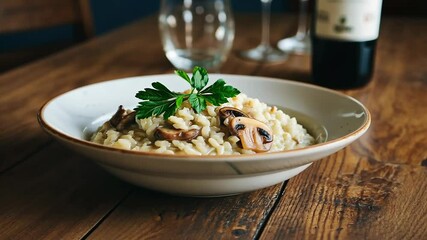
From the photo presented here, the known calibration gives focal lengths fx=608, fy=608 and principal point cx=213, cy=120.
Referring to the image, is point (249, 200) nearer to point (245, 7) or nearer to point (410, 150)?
point (410, 150)

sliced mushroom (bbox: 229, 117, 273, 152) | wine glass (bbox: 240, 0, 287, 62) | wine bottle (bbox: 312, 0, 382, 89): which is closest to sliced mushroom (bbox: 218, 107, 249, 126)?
sliced mushroom (bbox: 229, 117, 273, 152)

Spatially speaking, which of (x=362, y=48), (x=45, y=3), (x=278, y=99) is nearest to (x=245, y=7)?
(x=45, y=3)

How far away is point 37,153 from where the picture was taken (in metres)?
0.88

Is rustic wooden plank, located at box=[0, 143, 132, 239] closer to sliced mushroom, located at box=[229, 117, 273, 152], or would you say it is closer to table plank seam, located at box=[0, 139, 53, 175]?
table plank seam, located at box=[0, 139, 53, 175]

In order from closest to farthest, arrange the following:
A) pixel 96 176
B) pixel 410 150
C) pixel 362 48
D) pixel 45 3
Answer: pixel 96 176 → pixel 410 150 → pixel 362 48 → pixel 45 3

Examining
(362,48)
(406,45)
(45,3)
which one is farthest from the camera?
(45,3)

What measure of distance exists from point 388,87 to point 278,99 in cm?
42

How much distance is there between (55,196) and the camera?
2.40 feet

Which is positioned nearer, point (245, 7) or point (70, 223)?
point (70, 223)

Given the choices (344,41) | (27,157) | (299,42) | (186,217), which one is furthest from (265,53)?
(186,217)

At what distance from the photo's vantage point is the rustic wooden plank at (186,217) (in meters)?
0.64

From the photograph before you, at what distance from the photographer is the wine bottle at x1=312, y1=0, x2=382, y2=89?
3.81 feet

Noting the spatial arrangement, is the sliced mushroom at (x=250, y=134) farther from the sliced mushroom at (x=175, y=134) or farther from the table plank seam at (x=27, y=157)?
the table plank seam at (x=27, y=157)

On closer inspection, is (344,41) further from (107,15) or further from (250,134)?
(107,15)
